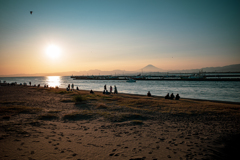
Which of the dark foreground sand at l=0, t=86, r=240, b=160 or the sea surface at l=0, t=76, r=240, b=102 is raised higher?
the dark foreground sand at l=0, t=86, r=240, b=160

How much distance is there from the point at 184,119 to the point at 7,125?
10015mm

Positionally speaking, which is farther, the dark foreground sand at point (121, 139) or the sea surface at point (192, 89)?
the sea surface at point (192, 89)

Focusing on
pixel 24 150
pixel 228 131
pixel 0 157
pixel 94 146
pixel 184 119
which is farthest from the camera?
pixel 184 119

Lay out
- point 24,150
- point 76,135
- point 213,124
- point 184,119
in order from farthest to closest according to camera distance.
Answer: point 184,119 < point 213,124 < point 76,135 < point 24,150

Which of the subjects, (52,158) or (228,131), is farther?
(228,131)

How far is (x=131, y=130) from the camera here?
6.80 m

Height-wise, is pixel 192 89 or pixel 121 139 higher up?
pixel 121 139

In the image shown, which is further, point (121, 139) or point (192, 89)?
point (192, 89)

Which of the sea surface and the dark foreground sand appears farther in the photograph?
the sea surface

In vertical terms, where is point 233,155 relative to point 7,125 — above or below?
below

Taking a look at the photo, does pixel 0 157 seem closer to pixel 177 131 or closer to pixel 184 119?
pixel 177 131

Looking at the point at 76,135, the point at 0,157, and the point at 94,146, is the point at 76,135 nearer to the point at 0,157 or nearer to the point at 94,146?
the point at 94,146

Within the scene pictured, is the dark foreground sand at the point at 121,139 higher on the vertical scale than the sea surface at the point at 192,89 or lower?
higher

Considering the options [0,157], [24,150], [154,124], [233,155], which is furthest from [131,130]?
[0,157]
